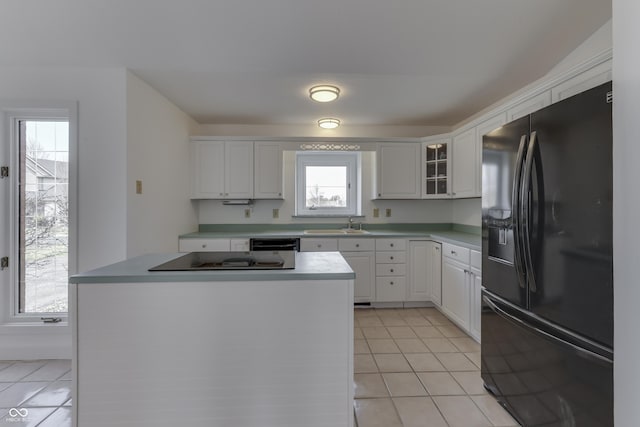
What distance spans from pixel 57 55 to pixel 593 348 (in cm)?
357

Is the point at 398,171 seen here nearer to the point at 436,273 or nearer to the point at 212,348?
the point at 436,273

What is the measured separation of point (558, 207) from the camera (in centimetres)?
133

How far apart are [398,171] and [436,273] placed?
132 cm

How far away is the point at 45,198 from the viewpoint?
7.81ft

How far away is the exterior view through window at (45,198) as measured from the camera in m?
2.37

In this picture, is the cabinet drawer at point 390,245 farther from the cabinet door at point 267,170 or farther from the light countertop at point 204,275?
the light countertop at point 204,275

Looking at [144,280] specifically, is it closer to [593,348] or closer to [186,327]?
[186,327]

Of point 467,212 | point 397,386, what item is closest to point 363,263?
point 467,212

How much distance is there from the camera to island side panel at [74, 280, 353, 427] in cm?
131

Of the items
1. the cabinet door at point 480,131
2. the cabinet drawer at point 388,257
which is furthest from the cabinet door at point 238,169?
the cabinet door at point 480,131

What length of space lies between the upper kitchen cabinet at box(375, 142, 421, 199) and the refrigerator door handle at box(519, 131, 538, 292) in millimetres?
2306

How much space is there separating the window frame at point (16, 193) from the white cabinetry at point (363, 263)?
8.31ft

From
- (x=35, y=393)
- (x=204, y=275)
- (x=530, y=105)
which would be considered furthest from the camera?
(x=530, y=105)

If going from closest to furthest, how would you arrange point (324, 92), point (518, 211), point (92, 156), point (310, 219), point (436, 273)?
point (518, 211), point (92, 156), point (324, 92), point (436, 273), point (310, 219)
